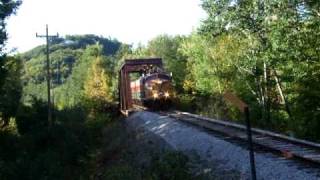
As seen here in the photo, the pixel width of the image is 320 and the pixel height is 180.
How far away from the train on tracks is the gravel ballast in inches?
652

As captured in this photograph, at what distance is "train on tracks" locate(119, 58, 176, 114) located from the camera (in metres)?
40.6

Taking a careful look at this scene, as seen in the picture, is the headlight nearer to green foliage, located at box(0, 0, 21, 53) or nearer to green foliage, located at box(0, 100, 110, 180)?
green foliage, located at box(0, 100, 110, 180)

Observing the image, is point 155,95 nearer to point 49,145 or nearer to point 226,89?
point 49,145

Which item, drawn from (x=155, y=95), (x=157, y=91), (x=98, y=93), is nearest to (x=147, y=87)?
(x=157, y=91)

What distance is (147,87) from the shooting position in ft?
136

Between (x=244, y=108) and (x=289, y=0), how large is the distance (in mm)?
19144

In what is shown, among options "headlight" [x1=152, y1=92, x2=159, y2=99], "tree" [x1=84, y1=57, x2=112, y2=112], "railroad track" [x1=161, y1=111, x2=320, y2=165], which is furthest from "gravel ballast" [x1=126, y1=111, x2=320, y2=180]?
"tree" [x1=84, y1=57, x2=112, y2=112]

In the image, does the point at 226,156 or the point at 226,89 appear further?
the point at 226,89

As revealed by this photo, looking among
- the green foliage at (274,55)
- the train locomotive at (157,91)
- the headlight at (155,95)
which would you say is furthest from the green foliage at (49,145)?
the green foliage at (274,55)

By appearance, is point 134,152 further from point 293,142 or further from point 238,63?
point 238,63

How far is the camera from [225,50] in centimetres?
4706

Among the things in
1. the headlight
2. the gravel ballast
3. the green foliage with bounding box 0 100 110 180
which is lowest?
the green foliage with bounding box 0 100 110 180

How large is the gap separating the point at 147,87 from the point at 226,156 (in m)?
26.7

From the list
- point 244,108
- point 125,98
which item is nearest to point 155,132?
point 244,108
